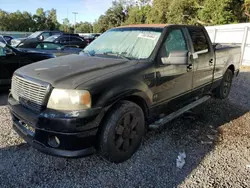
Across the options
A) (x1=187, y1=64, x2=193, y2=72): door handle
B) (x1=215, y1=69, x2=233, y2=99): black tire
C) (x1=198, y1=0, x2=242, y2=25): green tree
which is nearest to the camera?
(x1=187, y1=64, x2=193, y2=72): door handle

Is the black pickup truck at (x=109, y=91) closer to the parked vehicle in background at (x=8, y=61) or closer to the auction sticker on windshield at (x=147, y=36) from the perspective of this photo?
the auction sticker on windshield at (x=147, y=36)

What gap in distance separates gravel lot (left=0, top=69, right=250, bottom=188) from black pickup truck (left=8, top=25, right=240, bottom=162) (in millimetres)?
278

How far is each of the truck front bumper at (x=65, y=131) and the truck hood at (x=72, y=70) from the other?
0.33 meters

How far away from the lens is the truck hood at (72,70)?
8.30ft

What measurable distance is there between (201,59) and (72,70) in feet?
8.17

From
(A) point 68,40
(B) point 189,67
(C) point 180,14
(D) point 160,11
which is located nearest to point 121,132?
(B) point 189,67

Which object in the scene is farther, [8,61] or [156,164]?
[8,61]

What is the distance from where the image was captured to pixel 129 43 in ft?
11.4

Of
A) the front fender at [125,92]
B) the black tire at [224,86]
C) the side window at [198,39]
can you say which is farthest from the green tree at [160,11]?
the front fender at [125,92]

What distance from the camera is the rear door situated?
13.3 feet

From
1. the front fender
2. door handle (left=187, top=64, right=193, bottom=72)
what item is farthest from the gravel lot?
door handle (left=187, top=64, right=193, bottom=72)

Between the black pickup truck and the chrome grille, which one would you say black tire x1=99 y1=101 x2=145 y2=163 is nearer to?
the black pickup truck

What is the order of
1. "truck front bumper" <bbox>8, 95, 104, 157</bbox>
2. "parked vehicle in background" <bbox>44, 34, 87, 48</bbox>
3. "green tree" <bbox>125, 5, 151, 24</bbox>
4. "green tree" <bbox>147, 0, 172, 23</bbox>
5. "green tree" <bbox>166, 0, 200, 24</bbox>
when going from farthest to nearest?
1. "green tree" <bbox>125, 5, 151, 24</bbox>
2. "green tree" <bbox>147, 0, 172, 23</bbox>
3. "green tree" <bbox>166, 0, 200, 24</bbox>
4. "parked vehicle in background" <bbox>44, 34, 87, 48</bbox>
5. "truck front bumper" <bbox>8, 95, 104, 157</bbox>

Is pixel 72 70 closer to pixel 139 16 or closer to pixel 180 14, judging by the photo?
pixel 180 14
